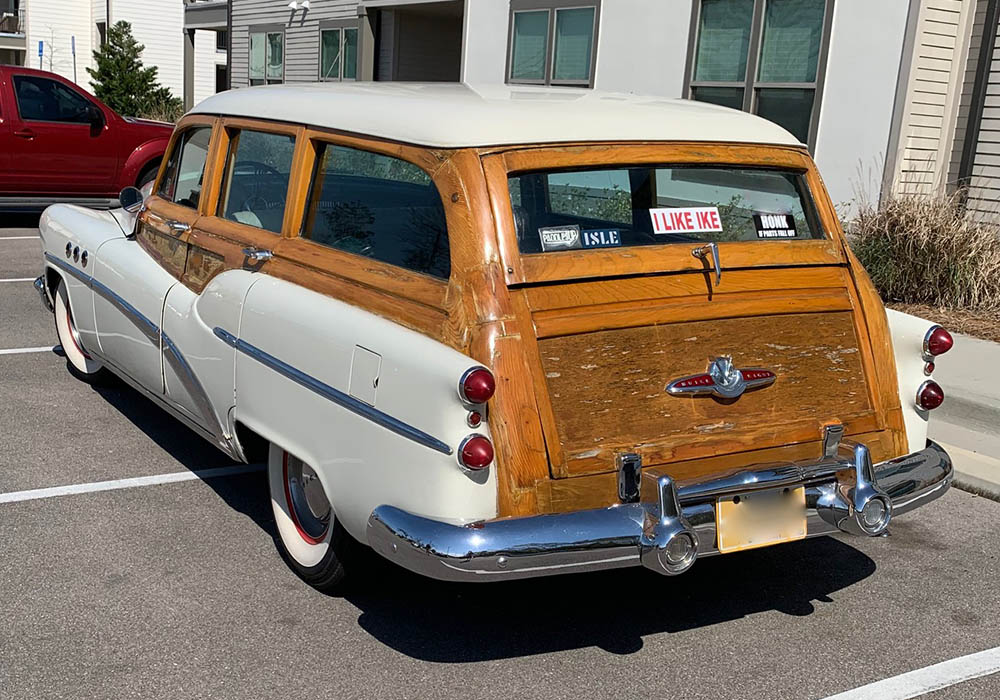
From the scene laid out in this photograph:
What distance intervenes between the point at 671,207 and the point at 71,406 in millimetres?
3784

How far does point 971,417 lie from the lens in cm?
646

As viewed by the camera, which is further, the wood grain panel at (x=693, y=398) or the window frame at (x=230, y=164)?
the window frame at (x=230, y=164)

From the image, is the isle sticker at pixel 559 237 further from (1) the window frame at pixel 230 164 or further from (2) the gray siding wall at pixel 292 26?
(2) the gray siding wall at pixel 292 26

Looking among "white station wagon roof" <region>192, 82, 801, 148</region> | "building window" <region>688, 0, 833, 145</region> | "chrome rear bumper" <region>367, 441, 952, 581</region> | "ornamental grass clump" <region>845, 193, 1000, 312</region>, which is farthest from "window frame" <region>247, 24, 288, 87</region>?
"chrome rear bumper" <region>367, 441, 952, 581</region>

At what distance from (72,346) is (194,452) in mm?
Answer: 1582

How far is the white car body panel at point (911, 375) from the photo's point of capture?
4.02m

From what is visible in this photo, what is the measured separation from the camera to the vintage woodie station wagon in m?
3.24

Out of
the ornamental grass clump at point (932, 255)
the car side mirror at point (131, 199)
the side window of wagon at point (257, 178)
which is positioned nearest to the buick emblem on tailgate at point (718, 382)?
the side window of wagon at point (257, 178)

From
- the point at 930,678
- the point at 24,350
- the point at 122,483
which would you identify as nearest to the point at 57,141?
the point at 24,350

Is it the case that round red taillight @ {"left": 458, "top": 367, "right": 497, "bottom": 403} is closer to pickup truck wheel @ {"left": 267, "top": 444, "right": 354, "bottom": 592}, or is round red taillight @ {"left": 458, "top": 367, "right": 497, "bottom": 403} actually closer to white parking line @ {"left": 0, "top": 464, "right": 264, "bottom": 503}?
pickup truck wheel @ {"left": 267, "top": 444, "right": 354, "bottom": 592}

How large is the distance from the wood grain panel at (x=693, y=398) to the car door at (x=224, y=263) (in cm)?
141

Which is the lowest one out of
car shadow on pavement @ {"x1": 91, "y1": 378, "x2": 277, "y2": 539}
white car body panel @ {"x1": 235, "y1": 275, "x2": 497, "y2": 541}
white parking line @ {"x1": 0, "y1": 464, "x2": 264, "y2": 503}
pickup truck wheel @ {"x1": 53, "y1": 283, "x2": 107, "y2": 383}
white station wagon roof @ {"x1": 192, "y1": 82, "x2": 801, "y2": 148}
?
car shadow on pavement @ {"x1": 91, "y1": 378, "x2": 277, "y2": 539}

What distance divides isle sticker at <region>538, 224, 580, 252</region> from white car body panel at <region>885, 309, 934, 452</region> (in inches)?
54.4

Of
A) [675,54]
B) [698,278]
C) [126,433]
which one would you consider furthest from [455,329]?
[675,54]
